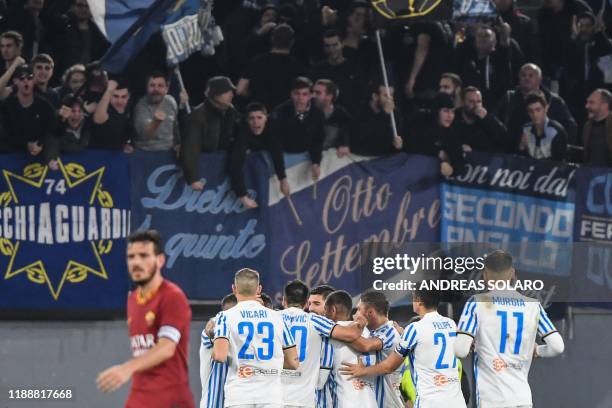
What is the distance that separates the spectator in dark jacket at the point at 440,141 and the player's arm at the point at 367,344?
5.41m

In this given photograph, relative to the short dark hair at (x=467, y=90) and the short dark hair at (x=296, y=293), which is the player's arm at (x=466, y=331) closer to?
the short dark hair at (x=296, y=293)

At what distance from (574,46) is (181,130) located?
5405 mm

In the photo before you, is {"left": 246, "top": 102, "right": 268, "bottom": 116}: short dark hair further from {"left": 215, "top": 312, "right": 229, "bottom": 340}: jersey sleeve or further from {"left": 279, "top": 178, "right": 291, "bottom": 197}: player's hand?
{"left": 215, "top": 312, "right": 229, "bottom": 340}: jersey sleeve

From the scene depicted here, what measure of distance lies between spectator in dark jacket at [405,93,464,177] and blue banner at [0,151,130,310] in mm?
3530

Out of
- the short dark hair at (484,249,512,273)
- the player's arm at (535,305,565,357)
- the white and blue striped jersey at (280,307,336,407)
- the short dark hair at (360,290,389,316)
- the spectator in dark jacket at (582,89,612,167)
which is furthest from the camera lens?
the spectator in dark jacket at (582,89,612,167)

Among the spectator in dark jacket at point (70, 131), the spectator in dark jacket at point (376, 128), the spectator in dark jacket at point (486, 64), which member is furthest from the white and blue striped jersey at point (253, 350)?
the spectator in dark jacket at point (486, 64)

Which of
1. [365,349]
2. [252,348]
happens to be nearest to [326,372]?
[365,349]

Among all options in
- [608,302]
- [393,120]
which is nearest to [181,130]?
[393,120]

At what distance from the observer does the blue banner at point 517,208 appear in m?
17.2

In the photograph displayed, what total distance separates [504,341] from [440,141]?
623 centimetres

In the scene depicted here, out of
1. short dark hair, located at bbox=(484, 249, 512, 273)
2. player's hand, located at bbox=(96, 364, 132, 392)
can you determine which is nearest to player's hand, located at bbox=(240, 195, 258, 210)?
short dark hair, located at bbox=(484, 249, 512, 273)

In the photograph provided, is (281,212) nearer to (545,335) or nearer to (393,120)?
(393,120)

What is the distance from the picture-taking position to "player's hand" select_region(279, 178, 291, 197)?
16.9 meters

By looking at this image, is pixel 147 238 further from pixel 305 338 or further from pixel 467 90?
pixel 467 90
